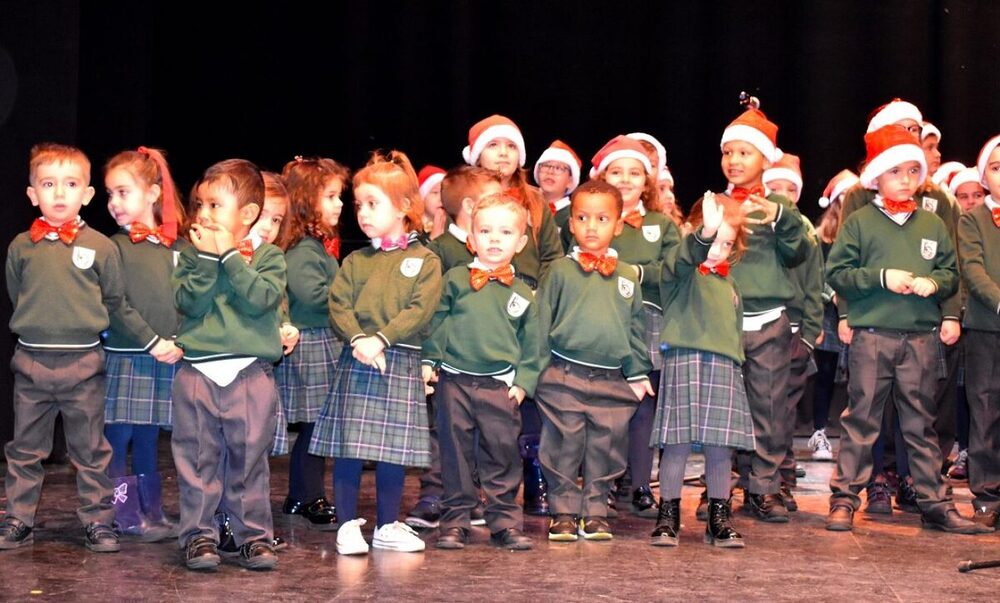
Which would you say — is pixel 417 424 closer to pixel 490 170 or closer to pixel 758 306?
pixel 490 170

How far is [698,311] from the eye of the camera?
467cm

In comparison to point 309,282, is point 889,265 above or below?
above

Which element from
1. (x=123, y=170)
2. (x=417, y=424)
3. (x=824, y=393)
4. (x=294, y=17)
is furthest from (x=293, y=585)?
(x=294, y=17)

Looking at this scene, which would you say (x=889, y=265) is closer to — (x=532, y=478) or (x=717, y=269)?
(x=717, y=269)

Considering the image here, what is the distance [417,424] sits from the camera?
4.43 metres

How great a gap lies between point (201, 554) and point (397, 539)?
0.70 m

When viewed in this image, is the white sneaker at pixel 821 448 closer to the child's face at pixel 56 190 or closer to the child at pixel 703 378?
the child at pixel 703 378

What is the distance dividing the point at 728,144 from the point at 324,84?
10.7ft

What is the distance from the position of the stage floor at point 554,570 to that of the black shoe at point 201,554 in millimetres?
35

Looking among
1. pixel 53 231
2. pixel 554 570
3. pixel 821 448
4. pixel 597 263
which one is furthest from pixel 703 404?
pixel 821 448

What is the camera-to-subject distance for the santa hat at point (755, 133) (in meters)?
5.14

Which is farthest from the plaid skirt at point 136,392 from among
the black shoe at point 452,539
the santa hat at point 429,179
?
the santa hat at point 429,179

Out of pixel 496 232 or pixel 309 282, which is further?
pixel 309 282

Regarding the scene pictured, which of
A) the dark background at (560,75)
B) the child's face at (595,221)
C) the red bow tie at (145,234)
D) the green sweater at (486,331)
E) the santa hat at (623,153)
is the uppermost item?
the dark background at (560,75)
